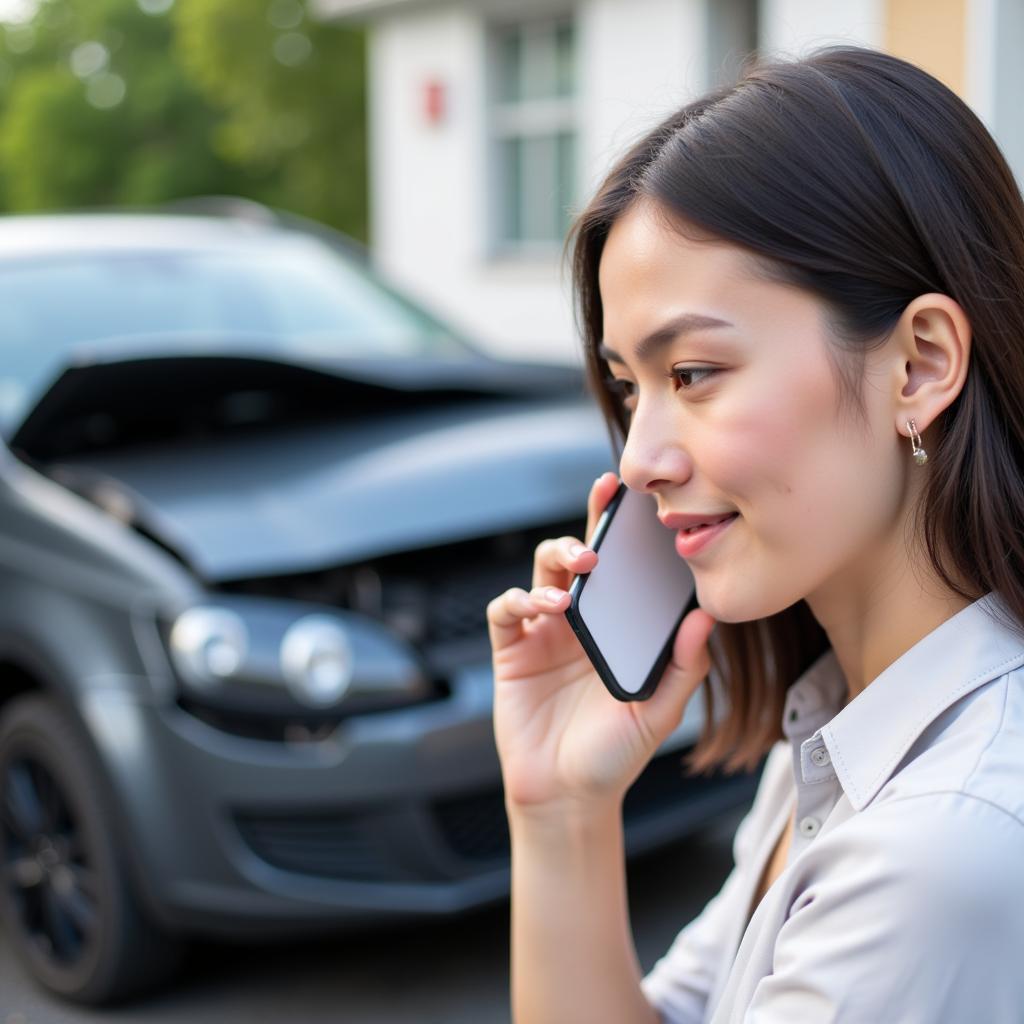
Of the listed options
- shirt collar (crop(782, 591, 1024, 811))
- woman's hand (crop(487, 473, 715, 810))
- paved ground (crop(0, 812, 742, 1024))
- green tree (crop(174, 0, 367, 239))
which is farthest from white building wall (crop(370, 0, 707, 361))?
green tree (crop(174, 0, 367, 239))

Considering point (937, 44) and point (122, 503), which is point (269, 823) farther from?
point (937, 44)

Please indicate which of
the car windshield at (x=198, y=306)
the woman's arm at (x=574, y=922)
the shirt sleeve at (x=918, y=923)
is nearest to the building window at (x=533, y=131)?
the car windshield at (x=198, y=306)

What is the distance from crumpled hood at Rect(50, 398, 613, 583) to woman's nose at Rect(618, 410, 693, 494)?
1624 millimetres

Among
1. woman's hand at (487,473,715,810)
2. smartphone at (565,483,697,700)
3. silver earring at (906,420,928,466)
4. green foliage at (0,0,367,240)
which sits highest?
silver earring at (906,420,928,466)

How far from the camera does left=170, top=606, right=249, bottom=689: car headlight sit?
2.66m

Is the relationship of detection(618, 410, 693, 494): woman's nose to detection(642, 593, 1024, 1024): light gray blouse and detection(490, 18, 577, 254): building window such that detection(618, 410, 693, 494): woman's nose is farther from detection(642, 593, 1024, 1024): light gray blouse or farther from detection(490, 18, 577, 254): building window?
detection(490, 18, 577, 254): building window

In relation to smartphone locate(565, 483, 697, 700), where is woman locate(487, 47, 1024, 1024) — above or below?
above

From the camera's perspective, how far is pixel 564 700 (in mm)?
1541

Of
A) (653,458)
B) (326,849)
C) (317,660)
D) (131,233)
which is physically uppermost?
(653,458)

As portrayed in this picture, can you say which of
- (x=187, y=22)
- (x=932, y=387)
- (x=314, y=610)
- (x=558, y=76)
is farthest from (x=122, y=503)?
(x=187, y=22)

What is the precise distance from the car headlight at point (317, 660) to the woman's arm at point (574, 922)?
123 cm

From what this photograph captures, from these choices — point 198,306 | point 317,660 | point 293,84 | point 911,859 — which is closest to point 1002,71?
point 911,859

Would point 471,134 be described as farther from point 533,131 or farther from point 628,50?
point 628,50

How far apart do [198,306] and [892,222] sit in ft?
10.5
